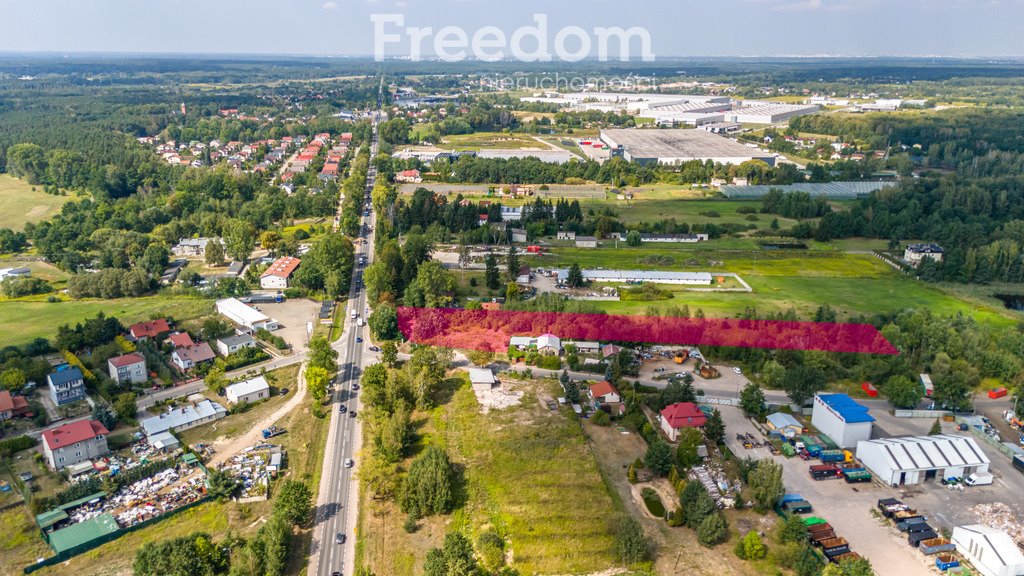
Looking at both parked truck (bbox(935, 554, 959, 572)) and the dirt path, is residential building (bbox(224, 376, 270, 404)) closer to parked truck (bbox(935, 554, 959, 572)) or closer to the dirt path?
the dirt path

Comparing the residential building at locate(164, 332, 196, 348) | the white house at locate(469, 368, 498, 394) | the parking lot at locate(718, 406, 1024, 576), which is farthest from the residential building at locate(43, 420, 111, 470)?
the parking lot at locate(718, 406, 1024, 576)

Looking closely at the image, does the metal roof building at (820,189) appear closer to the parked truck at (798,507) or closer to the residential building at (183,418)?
the parked truck at (798,507)

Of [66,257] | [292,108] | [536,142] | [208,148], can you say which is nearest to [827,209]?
[536,142]

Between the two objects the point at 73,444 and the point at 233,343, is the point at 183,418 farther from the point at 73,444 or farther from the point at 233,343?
the point at 233,343

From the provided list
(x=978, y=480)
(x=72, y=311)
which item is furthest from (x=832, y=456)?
(x=72, y=311)

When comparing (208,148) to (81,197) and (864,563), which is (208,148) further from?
(864,563)

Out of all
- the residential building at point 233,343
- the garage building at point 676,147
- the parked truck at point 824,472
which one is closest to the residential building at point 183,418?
the residential building at point 233,343
